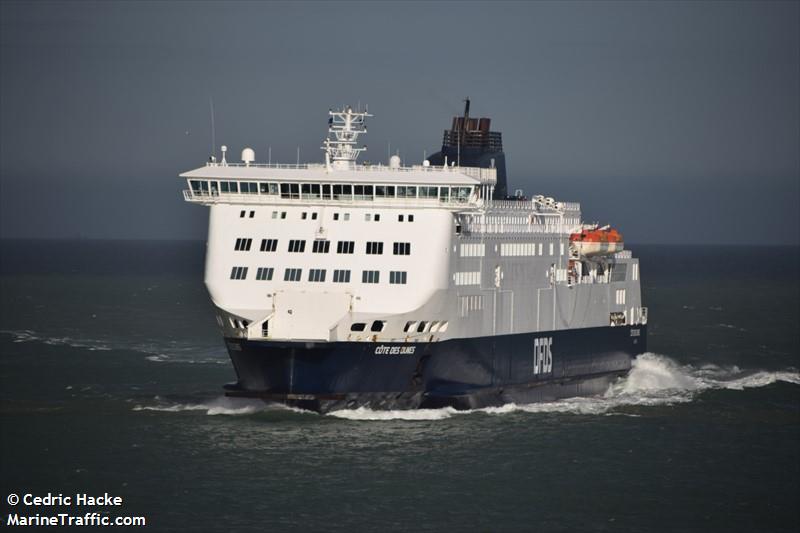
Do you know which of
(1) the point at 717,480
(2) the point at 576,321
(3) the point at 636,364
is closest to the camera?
(1) the point at 717,480

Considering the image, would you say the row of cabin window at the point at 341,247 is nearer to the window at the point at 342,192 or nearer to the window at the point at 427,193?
the window at the point at 342,192

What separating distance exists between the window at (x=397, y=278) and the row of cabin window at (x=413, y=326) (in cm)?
118

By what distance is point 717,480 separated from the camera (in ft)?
118

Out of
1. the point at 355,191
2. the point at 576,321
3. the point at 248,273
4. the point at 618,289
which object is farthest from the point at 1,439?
the point at 618,289

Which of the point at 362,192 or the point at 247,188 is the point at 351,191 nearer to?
the point at 362,192

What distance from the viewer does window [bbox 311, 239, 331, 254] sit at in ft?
132

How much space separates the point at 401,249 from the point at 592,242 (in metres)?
13.8

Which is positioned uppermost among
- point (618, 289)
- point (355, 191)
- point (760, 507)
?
point (355, 191)

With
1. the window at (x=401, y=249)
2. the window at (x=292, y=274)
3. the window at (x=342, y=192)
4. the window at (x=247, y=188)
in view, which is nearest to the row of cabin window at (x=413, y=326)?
the window at (x=401, y=249)

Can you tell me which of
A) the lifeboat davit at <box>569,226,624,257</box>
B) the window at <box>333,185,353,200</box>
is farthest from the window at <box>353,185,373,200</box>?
the lifeboat davit at <box>569,226,624,257</box>

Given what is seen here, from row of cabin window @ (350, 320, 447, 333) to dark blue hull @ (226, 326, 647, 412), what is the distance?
438mm

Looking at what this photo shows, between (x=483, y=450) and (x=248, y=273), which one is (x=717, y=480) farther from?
(x=248, y=273)

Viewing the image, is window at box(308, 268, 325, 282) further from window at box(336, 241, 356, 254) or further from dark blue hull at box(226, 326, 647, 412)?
dark blue hull at box(226, 326, 647, 412)

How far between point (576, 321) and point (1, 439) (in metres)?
22.1
